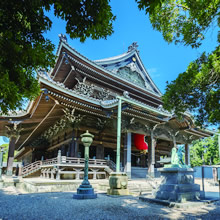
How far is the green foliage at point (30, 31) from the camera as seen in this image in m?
2.78

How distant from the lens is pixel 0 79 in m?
2.66

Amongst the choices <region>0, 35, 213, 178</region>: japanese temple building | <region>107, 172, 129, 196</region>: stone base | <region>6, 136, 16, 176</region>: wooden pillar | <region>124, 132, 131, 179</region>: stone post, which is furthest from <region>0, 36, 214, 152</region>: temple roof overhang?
<region>107, 172, 129, 196</region>: stone base

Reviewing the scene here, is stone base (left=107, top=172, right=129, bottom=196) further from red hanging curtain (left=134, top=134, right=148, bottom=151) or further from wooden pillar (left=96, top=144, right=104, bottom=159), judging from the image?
red hanging curtain (left=134, top=134, right=148, bottom=151)

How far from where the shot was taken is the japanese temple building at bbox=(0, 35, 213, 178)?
12.1 m

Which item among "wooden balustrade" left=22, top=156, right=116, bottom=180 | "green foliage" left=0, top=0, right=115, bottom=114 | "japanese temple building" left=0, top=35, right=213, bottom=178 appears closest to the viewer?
"green foliage" left=0, top=0, right=115, bottom=114

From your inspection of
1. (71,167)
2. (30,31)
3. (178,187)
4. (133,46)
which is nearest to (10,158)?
(71,167)

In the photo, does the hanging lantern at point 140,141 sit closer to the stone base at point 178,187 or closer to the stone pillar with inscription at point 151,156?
the stone pillar with inscription at point 151,156

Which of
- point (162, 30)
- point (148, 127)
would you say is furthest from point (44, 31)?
point (148, 127)

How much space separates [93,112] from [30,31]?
403 inches

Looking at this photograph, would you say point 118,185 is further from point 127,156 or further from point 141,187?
point 127,156

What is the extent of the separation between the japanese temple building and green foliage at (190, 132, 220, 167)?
17.8 meters

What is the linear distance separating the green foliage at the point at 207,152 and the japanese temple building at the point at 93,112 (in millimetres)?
17774

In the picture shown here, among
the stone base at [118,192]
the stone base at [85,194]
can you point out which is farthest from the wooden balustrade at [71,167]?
the stone base at [85,194]

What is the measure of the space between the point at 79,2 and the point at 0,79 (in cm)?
176
